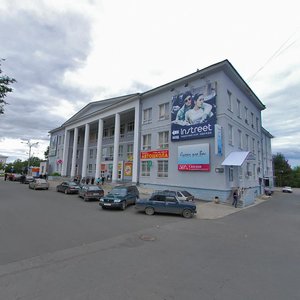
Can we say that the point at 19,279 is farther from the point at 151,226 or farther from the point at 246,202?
the point at 246,202

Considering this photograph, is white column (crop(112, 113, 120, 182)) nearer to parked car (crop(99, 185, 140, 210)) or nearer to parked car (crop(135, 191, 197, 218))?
parked car (crop(99, 185, 140, 210))

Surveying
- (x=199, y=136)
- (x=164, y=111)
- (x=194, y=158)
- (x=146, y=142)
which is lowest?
(x=194, y=158)

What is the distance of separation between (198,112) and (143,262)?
62.6 ft

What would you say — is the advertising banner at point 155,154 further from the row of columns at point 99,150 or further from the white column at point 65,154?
the white column at point 65,154

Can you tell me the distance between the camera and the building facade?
21047 millimetres

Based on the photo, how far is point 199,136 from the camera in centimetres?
2214

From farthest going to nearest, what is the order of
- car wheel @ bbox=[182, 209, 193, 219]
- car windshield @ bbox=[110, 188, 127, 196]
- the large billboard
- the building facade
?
the large billboard → the building facade → car windshield @ bbox=[110, 188, 127, 196] → car wheel @ bbox=[182, 209, 193, 219]

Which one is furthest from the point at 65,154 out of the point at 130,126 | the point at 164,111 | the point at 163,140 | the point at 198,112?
the point at 198,112

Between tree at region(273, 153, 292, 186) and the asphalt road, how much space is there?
244 ft

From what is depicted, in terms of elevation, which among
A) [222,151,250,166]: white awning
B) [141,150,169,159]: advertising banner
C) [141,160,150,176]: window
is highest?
[141,150,169,159]: advertising banner

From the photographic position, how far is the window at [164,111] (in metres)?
26.4

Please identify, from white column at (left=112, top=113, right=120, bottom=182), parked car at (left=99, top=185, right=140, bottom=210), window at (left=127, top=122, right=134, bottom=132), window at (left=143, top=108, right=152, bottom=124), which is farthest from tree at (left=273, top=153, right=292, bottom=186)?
parked car at (left=99, top=185, right=140, bottom=210)

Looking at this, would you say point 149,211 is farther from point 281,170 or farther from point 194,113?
point 281,170

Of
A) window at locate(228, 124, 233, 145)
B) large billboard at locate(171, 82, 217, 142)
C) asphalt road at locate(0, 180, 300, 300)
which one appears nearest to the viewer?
asphalt road at locate(0, 180, 300, 300)
